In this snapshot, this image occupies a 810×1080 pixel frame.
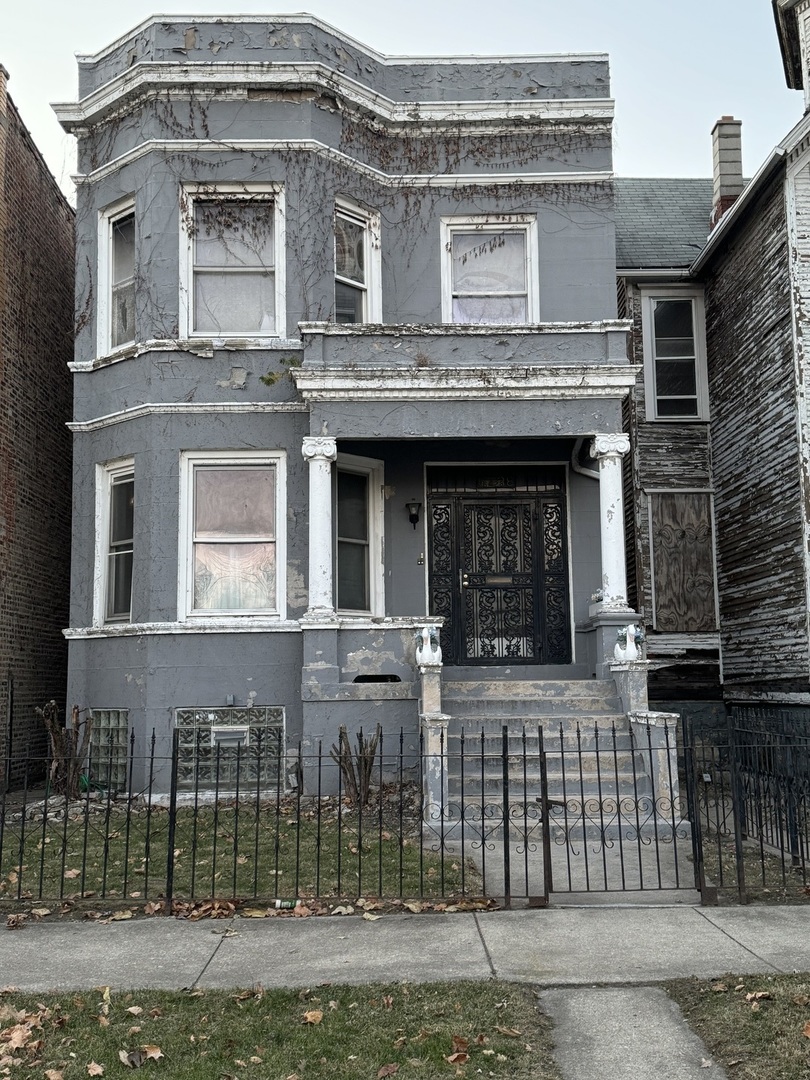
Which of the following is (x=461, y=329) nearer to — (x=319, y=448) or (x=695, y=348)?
(x=319, y=448)

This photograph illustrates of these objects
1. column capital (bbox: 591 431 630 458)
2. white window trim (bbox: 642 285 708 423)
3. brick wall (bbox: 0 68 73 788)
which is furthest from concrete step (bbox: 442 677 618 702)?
white window trim (bbox: 642 285 708 423)

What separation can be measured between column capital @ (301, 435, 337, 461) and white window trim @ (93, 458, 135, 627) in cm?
258

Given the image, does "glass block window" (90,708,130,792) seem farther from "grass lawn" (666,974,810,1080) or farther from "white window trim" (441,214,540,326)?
"grass lawn" (666,974,810,1080)

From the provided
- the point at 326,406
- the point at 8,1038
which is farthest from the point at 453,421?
the point at 8,1038

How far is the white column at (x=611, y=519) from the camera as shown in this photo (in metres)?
12.4

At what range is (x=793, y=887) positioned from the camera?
7.89 m

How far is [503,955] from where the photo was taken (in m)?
6.25

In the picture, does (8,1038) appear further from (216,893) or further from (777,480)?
(777,480)

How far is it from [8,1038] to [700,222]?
736 inches

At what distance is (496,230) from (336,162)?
2.39 metres

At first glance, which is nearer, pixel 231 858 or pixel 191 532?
pixel 231 858

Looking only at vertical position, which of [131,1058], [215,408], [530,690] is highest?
[215,408]

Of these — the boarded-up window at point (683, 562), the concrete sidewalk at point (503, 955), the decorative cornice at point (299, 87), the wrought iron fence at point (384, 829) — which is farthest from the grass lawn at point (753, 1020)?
the boarded-up window at point (683, 562)

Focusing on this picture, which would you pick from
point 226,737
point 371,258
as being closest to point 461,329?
point 371,258
